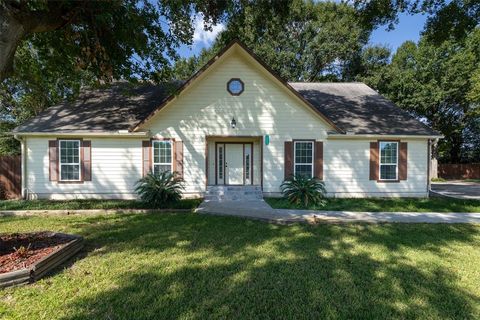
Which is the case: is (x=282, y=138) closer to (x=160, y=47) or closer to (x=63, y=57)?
(x=160, y=47)

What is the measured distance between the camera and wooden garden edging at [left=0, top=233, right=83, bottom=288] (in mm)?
3855

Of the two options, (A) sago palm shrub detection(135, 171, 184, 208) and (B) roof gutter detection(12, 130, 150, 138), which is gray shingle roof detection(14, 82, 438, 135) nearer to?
(B) roof gutter detection(12, 130, 150, 138)

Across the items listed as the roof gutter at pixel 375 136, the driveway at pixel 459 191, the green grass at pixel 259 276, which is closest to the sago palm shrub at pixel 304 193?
the roof gutter at pixel 375 136

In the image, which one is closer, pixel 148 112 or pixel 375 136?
pixel 375 136

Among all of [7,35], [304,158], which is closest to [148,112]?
[304,158]

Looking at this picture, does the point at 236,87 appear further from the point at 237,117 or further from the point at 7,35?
the point at 7,35

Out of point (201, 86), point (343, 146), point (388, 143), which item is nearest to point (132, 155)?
point (201, 86)

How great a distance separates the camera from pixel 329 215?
8391 mm

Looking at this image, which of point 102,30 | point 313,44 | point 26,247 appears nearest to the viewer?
point 26,247

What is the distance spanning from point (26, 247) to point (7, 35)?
3.63 meters

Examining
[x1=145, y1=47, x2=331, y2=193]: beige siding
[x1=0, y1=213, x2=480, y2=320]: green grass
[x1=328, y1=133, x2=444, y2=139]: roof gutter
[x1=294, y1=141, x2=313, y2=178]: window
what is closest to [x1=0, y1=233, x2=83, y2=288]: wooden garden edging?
[x1=0, y1=213, x2=480, y2=320]: green grass

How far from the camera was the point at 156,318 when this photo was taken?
10.4 ft

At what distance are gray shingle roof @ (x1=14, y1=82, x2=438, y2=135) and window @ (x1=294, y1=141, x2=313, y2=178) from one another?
1.76 meters

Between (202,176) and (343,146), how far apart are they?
631 centimetres
